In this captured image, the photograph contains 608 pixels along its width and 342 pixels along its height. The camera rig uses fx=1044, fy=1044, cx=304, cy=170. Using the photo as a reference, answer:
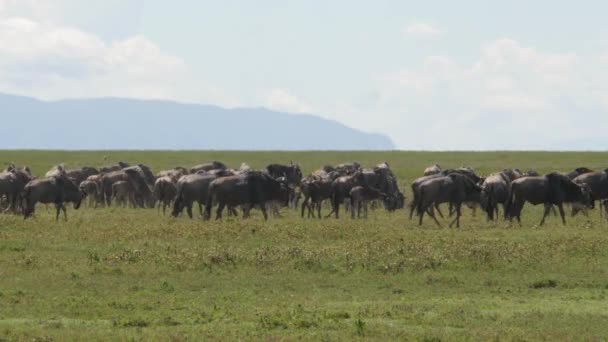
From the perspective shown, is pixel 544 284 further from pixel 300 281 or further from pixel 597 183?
pixel 597 183

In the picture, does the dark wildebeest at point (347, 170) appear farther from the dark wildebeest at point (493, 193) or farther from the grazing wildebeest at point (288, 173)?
the dark wildebeest at point (493, 193)

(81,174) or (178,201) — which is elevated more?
(81,174)

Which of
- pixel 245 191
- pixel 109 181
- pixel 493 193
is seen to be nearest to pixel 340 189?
pixel 245 191

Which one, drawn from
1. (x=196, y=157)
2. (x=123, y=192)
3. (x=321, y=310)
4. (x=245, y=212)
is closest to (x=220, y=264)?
(x=321, y=310)

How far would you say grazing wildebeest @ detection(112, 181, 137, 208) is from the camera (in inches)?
2215

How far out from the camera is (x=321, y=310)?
818 inches

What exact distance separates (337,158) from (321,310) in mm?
107512

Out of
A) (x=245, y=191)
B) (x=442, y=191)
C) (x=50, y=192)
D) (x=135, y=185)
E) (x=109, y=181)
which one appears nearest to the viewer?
(x=442, y=191)

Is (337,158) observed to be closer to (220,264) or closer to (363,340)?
(220,264)

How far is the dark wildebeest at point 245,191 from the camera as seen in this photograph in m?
41.8

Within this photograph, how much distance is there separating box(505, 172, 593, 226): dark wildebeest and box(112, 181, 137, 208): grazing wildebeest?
2301 cm

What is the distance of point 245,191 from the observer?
42094 mm

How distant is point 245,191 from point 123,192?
16113 mm

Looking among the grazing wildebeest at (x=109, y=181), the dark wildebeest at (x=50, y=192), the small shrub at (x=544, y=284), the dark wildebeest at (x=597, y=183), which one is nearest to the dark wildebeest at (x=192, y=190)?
the dark wildebeest at (x=50, y=192)
